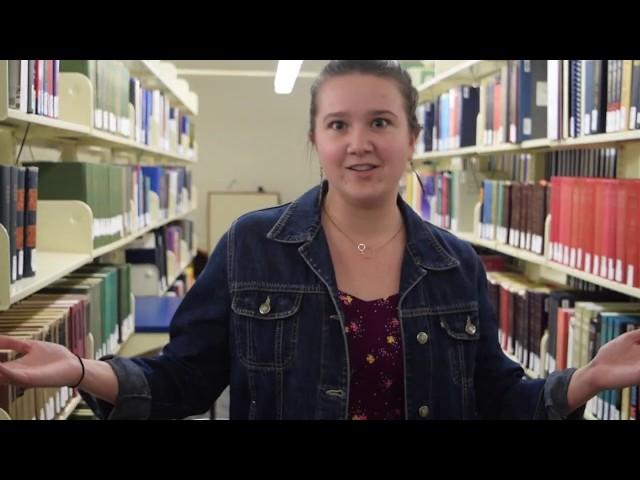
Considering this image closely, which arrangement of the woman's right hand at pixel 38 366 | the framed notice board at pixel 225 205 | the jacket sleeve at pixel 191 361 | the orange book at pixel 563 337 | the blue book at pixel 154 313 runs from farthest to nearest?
the framed notice board at pixel 225 205
the blue book at pixel 154 313
the orange book at pixel 563 337
the jacket sleeve at pixel 191 361
the woman's right hand at pixel 38 366

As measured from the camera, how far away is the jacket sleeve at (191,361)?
1.21 meters

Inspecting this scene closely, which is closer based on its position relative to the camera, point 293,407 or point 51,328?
point 293,407

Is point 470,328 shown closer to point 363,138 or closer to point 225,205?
point 363,138

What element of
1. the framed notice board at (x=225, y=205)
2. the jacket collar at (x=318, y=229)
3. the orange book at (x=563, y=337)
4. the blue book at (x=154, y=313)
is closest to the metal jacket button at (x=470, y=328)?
the jacket collar at (x=318, y=229)

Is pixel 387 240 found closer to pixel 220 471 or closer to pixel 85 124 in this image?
pixel 220 471

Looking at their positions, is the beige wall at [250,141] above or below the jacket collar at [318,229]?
above

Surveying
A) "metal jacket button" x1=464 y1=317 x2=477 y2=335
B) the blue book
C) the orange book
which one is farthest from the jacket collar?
the blue book

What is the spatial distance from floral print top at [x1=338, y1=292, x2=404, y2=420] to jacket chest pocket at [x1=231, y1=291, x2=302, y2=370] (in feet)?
0.34

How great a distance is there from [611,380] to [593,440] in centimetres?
70

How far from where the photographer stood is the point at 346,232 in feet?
4.40

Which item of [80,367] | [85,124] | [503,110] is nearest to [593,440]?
[80,367]

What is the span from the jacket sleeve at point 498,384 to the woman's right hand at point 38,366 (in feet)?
2.41

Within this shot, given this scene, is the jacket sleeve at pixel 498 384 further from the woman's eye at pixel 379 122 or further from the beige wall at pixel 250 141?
the beige wall at pixel 250 141

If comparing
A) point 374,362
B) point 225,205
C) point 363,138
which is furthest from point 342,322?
point 225,205
